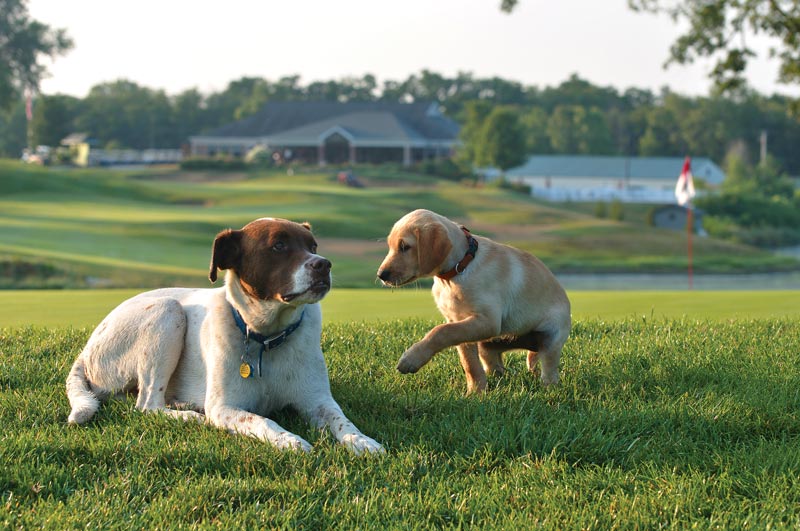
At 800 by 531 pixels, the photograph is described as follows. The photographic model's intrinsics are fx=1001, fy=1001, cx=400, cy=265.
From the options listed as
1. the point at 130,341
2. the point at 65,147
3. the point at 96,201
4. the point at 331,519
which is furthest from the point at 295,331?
the point at 65,147

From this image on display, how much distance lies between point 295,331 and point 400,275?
664mm

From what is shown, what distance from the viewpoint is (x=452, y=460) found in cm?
465

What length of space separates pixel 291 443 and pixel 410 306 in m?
7.63

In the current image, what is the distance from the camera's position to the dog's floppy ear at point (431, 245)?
5586 millimetres

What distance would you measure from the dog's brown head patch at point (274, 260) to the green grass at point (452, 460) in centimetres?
75

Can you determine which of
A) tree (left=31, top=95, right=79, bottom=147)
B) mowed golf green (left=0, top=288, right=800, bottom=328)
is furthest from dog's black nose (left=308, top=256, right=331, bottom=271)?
tree (left=31, top=95, right=79, bottom=147)

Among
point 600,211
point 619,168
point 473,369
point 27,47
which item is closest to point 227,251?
point 473,369

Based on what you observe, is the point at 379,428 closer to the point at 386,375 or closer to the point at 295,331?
the point at 295,331

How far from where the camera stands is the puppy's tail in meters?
5.44

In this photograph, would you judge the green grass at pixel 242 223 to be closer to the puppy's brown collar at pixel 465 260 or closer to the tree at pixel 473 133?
the tree at pixel 473 133

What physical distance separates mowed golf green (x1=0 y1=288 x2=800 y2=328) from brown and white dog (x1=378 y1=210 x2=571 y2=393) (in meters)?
3.54

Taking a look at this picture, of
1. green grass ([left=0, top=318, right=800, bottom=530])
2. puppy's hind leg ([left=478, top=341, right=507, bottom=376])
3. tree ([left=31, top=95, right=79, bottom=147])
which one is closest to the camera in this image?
green grass ([left=0, top=318, right=800, bottom=530])

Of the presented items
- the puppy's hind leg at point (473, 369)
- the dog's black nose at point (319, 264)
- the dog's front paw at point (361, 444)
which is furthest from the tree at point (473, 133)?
the dog's front paw at point (361, 444)

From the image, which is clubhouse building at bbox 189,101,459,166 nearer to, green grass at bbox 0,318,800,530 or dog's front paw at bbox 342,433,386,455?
green grass at bbox 0,318,800,530
